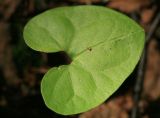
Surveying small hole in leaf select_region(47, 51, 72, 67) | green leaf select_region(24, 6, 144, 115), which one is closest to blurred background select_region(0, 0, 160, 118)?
small hole in leaf select_region(47, 51, 72, 67)

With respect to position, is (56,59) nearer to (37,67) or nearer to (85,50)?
(37,67)

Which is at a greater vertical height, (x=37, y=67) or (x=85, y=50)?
(x=85, y=50)

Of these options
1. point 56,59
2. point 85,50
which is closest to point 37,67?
point 56,59

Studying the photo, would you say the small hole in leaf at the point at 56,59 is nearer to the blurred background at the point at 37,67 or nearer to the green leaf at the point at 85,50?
the blurred background at the point at 37,67

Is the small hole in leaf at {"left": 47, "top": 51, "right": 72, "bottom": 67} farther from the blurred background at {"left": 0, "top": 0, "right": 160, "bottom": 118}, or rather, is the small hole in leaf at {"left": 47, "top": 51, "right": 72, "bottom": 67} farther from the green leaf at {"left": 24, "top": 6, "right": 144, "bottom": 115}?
the green leaf at {"left": 24, "top": 6, "right": 144, "bottom": 115}

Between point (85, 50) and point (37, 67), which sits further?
point (37, 67)
